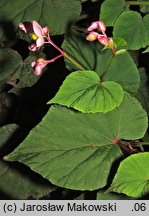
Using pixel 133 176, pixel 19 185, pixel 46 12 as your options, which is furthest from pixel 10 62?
pixel 133 176

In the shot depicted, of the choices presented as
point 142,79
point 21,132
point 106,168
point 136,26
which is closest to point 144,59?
point 142,79

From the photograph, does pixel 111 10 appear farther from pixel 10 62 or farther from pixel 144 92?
pixel 10 62

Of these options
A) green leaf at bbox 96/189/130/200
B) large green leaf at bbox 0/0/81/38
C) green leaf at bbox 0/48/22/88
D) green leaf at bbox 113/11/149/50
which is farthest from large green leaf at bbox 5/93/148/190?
green leaf at bbox 0/48/22/88

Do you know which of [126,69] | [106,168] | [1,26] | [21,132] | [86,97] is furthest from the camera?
[1,26]

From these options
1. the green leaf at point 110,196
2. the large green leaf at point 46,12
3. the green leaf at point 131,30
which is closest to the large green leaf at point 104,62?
the green leaf at point 131,30

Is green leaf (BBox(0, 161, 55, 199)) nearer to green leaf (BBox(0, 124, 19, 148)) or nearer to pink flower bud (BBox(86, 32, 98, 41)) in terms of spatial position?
green leaf (BBox(0, 124, 19, 148))

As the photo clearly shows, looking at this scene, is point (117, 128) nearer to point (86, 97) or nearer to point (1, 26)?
point (86, 97)
